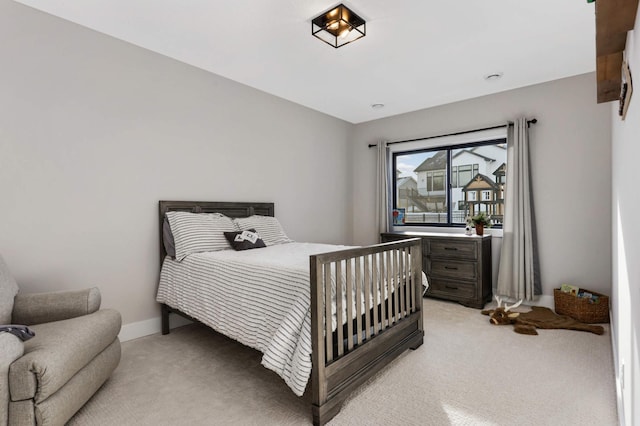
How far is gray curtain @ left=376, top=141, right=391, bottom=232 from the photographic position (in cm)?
480

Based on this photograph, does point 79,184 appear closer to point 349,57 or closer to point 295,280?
point 295,280

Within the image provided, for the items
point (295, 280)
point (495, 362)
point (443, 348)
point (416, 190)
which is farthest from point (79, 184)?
point (416, 190)

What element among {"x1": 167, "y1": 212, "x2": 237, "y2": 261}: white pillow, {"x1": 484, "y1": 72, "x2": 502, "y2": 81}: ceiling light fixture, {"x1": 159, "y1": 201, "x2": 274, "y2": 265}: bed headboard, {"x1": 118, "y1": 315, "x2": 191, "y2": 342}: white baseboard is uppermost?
{"x1": 484, "y1": 72, "x2": 502, "y2": 81}: ceiling light fixture

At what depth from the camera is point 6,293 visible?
190 centimetres

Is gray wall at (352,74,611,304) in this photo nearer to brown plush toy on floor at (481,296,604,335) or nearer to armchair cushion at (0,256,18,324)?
brown plush toy on floor at (481,296,604,335)

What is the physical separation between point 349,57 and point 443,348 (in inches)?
101

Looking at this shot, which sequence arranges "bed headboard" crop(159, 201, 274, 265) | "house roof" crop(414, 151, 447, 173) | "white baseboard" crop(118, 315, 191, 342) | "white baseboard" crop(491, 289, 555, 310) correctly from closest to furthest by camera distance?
"white baseboard" crop(118, 315, 191, 342)
"bed headboard" crop(159, 201, 274, 265)
"white baseboard" crop(491, 289, 555, 310)
"house roof" crop(414, 151, 447, 173)

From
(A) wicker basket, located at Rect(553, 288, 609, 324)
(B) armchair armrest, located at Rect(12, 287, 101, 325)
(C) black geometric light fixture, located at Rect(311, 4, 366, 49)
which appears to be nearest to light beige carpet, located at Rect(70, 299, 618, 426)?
(A) wicker basket, located at Rect(553, 288, 609, 324)

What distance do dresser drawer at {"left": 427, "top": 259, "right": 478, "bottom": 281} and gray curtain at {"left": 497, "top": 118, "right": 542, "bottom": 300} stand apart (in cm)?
37

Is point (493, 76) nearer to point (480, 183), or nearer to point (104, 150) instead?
point (480, 183)

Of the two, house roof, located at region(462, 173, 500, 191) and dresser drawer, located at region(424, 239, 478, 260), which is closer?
dresser drawer, located at region(424, 239, 478, 260)

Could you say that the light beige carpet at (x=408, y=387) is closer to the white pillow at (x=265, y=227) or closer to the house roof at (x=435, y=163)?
the white pillow at (x=265, y=227)

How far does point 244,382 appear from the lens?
2.11m

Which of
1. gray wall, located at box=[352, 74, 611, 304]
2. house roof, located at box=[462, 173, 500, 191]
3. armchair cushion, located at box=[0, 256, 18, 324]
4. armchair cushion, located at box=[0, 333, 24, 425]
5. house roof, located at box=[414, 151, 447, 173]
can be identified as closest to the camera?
armchair cushion, located at box=[0, 333, 24, 425]
